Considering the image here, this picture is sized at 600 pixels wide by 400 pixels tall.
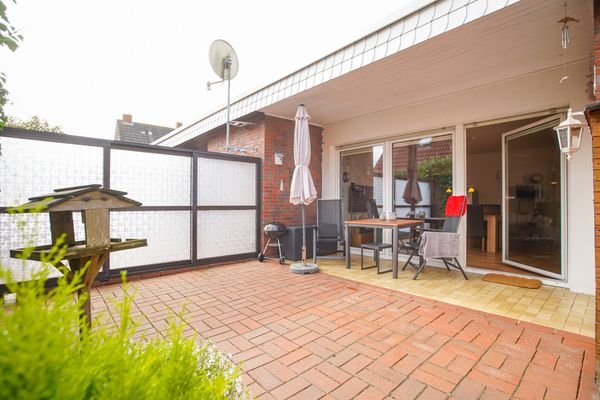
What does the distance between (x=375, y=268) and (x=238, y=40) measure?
16.6 ft

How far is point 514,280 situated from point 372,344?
115 inches

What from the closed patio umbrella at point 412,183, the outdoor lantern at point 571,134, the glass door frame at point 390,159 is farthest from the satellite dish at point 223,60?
the outdoor lantern at point 571,134

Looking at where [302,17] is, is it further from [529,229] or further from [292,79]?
[529,229]

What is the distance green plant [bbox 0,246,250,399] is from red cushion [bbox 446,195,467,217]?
13.8ft

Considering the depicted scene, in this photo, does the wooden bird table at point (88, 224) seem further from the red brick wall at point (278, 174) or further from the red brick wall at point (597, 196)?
the red brick wall at point (278, 174)

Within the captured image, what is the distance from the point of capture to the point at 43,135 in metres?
3.20

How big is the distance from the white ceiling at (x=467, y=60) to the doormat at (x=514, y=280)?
279 cm

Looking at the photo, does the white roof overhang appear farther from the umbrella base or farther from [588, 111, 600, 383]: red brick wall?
the umbrella base

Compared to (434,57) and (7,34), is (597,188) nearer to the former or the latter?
(434,57)

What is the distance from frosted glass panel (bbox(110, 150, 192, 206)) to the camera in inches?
151

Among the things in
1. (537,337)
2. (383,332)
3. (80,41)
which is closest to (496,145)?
(537,337)

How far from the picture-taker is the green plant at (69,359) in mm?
411

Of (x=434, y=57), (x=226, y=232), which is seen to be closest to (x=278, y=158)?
(x=226, y=232)

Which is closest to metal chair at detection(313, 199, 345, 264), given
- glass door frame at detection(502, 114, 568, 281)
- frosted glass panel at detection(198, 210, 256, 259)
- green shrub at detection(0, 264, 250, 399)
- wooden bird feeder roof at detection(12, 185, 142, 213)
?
frosted glass panel at detection(198, 210, 256, 259)
